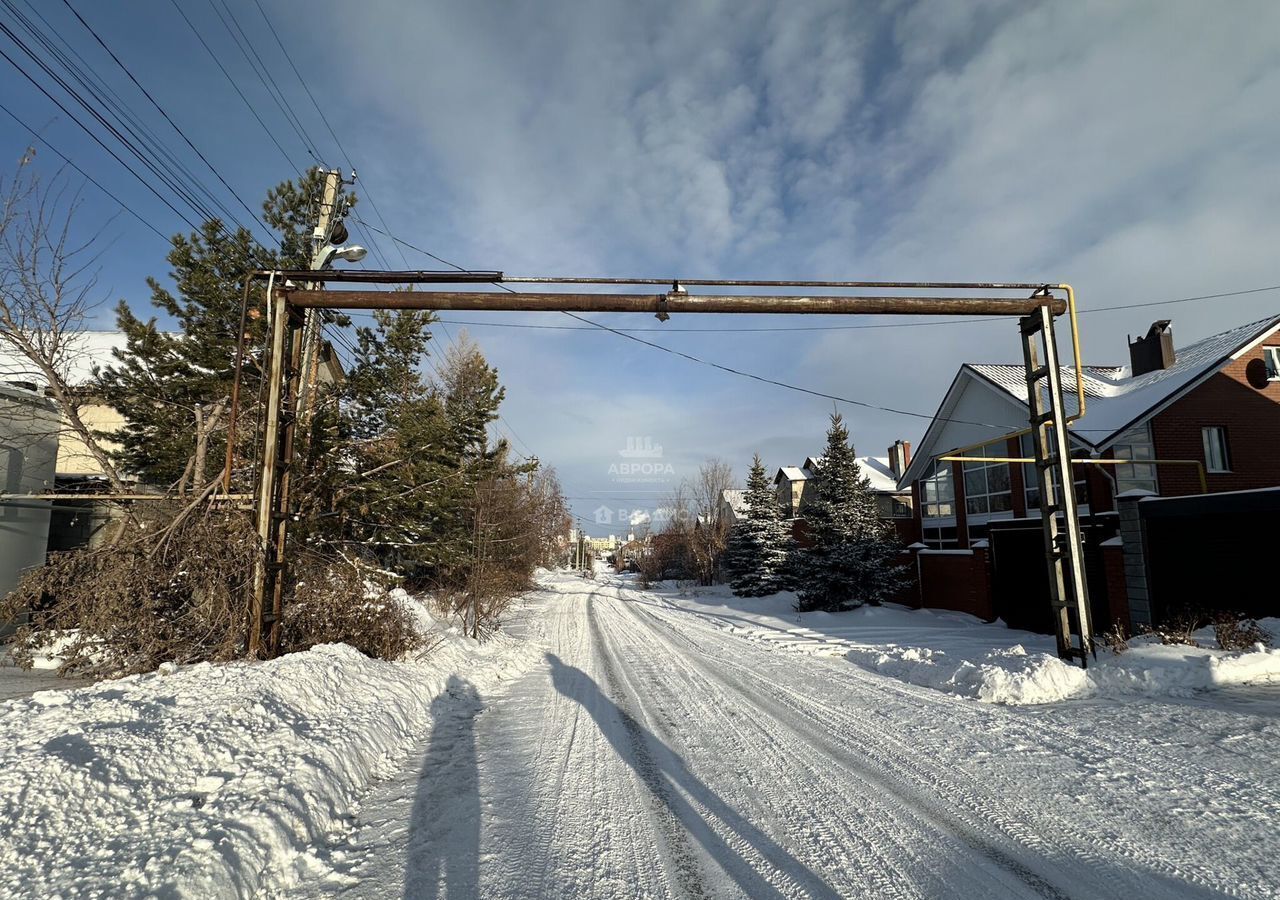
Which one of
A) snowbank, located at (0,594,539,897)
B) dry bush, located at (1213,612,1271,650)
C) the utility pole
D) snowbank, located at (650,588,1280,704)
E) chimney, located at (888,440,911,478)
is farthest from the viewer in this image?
chimney, located at (888,440,911,478)

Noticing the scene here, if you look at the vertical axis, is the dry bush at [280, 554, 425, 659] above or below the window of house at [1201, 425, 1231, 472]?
below

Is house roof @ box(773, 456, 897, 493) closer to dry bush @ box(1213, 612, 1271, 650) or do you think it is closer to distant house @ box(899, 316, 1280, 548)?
distant house @ box(899, 316, 1280, 548)

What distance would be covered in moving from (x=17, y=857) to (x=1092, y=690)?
35.3 ft

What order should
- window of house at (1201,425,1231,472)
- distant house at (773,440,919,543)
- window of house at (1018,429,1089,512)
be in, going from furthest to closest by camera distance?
distant house at (773,440,919,543), window of house at (1201,425,1231,472), window of house at (1018,429,1089,512)

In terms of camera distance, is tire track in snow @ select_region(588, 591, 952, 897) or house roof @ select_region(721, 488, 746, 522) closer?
tire track in snow @ select_region(588, 591, 952, 897)

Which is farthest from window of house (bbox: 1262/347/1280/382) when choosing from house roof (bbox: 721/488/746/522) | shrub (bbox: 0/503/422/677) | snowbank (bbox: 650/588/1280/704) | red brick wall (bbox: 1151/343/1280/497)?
house roof (bbox: 721/488/746/522)

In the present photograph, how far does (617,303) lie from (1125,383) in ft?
73.1

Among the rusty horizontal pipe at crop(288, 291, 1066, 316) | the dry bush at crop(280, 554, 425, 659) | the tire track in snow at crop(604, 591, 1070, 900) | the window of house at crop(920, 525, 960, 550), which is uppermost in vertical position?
the rusty horizontal pipe at crop(288, 291, 1066, 316)

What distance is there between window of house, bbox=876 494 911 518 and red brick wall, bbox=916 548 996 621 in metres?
12.1

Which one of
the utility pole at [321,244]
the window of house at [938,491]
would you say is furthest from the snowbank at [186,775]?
the window of house at [938,491]

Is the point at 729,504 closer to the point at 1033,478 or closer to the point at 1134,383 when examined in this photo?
the point at 1033,478

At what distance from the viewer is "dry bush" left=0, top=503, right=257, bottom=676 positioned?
24.7 ft

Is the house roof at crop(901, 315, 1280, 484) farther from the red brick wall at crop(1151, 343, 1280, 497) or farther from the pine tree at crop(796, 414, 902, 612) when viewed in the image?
the pine tree at crop(796, 414, 902, 612)

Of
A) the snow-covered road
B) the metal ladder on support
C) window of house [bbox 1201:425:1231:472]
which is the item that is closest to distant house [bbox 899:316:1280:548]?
window of house [bbox 1201:425:1231:472]
